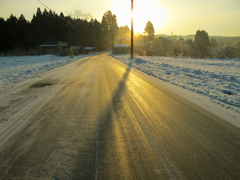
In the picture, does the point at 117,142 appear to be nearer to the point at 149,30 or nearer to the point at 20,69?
the point at 20,69

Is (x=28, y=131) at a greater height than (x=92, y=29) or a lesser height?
lesser

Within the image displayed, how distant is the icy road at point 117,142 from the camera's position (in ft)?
8.59

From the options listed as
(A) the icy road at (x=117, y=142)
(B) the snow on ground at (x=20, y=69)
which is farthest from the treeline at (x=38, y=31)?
(A) the icy road at (x=117, y=142)

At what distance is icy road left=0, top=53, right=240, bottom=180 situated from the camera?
103 inches

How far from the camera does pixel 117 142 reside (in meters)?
3.41

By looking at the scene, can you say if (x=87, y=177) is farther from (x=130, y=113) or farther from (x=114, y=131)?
(x=130, y=113)

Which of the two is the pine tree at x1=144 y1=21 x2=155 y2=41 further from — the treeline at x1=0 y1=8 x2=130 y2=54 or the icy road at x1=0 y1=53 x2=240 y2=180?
the icy road at x1=0 y1=53 x2=240 y2=180

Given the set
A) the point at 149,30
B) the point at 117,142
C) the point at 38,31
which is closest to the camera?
the point at 117,142

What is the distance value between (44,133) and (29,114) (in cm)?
147

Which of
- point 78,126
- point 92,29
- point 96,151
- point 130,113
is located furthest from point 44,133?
point 92,29

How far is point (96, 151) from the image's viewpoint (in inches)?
122

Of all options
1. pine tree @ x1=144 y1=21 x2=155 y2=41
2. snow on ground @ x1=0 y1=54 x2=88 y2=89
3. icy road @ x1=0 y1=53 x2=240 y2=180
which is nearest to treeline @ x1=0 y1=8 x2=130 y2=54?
pine tree @ x1=144 y1=21 x2=155 y2=41

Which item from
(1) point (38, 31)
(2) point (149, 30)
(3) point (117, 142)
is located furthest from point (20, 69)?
(2) point (149, 30)

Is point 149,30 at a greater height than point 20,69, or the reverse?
point 149,30
